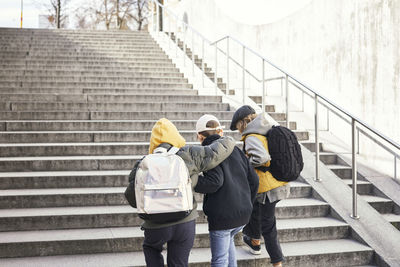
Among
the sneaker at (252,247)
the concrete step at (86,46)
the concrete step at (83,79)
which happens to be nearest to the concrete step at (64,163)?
the sneaker at (252,247)

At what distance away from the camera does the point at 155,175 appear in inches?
108

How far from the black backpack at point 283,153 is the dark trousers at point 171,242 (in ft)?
3.41

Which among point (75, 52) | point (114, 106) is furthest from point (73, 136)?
point (75, 52)

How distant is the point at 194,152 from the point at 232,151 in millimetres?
332

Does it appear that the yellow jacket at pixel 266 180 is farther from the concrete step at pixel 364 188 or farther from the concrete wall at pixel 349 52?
the concrete wall at pixel 349 52

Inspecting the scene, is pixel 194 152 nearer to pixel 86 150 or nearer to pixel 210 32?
pixel 86 150

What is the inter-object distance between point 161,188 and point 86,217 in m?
2.03

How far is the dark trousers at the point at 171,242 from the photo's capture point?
2.81 m

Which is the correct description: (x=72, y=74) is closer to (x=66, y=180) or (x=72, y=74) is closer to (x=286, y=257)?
(x=66, y=180)

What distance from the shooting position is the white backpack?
8.98 feet

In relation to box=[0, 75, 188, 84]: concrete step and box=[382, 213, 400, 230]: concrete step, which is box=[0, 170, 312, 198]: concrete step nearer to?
box=[382, 213, 400, 230]: concrete step

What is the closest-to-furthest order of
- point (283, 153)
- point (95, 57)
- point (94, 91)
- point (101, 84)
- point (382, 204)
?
point (283, 153), point (382, 204), point (94, 91), point (101, 84), point (95, 57)

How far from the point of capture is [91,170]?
5.55 metres

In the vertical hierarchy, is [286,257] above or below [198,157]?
below
